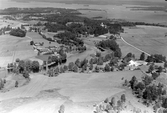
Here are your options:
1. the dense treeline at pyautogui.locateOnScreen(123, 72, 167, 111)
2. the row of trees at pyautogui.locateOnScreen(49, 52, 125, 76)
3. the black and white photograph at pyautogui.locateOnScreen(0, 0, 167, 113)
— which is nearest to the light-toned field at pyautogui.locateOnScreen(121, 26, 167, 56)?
the black and white photograph at pyautogui.locateOnScreen(0, 0, 167, 113)

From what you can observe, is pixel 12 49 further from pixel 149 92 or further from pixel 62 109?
pixel 149 92

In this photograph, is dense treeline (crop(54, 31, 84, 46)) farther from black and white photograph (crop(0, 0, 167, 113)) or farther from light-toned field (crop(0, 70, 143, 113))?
light-toned field (crop(0, 70, 143, 113))

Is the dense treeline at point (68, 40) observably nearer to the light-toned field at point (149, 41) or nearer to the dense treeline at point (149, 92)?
the light-toned field at point (149, 41)

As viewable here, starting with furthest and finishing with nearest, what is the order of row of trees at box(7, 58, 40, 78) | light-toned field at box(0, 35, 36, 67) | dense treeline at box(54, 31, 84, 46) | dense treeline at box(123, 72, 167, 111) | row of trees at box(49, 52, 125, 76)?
dense treeline at box(54, 31, 84, 46)
light-toned field at box(0, 35, 36, 67)
row of trees at box(49, 52, 125, 76)
row of trees at box(7, 58, 40, 78)
dense treeline at box(123, 72, 167, 111)

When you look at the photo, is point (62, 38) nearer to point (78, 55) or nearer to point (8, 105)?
point (78, 55)

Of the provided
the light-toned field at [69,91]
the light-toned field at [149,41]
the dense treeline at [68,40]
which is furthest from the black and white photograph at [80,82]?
the dense treeline at [68,40]

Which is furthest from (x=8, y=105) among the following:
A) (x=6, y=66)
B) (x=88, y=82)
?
(x=6, y=66)

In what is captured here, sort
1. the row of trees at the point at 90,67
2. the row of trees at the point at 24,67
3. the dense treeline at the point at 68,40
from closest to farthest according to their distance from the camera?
the row of trees at the point at 24,67 < the row of trees at the point at 90,67 < the dense treeline at the point at 68,40

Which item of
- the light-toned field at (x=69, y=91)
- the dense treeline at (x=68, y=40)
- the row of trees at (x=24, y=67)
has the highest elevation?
the dense treeline at (x=68, y=40)

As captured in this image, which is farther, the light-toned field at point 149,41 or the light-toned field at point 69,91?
the light-toned field at point 149,41

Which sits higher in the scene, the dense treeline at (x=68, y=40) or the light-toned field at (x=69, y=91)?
the dense treeline at (x=68, y=40)
